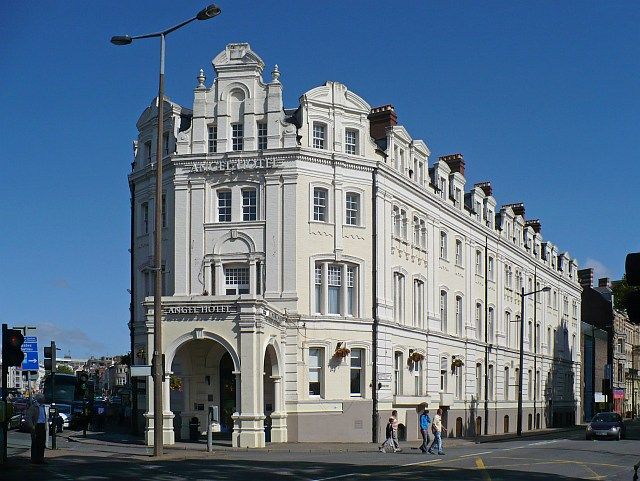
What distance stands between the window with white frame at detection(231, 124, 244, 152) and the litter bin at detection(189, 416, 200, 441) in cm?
1203

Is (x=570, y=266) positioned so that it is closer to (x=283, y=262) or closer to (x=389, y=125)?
(x=389, y=125)

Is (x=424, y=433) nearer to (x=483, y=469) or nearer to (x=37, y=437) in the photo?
(x=483, y=469)

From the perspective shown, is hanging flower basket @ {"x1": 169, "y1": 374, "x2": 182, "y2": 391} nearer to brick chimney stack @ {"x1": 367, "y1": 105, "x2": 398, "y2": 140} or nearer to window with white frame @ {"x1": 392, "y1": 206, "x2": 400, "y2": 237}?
window with white frame @ {"x1": 392, "y1": 206, "x2": 400, "y2": 237}

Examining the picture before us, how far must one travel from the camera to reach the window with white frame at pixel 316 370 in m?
40.4

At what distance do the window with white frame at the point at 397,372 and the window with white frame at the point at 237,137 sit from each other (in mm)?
12862

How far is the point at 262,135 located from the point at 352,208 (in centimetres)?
540

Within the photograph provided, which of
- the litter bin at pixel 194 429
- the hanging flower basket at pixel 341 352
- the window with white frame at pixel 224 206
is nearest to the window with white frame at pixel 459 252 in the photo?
the hanging flower basket at pixel 341 352

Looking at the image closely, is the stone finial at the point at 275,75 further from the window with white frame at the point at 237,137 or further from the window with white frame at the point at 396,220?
the window with white frame at the point at 396,220

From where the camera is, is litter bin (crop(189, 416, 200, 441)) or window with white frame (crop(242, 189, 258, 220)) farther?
window with white frame (crop(242, 189, 258, 220))

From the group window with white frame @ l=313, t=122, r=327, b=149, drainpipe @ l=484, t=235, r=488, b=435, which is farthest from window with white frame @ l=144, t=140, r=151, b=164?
drainpipe @ l=484, t=235, r=488, b=435

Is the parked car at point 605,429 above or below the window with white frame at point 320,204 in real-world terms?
below

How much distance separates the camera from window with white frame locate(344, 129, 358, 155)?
140 ft

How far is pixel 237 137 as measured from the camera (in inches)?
1624

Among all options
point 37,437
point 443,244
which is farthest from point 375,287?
point 37,437
